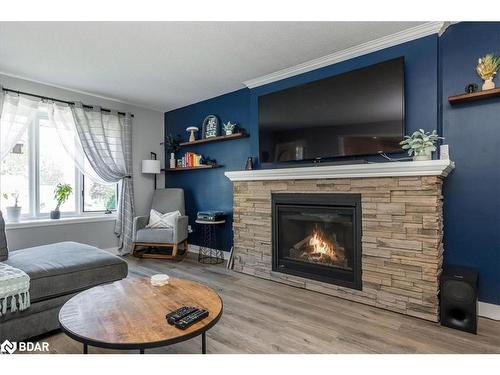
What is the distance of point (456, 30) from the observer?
2242 mm

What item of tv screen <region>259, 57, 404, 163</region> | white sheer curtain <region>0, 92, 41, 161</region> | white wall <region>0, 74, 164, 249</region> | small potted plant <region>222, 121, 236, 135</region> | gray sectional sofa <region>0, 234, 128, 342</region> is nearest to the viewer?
gray sectional sofa <region>0, 234, 128, 342</region>

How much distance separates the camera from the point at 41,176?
355 cm

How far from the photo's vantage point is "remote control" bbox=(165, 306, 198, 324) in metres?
1.27

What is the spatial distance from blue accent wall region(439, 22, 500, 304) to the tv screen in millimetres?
389

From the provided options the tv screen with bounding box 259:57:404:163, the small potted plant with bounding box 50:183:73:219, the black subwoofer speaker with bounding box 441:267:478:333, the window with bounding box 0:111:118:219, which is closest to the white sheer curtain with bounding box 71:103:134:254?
the window with bounding box 0:111:118:219

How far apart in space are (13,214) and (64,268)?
6.42ft

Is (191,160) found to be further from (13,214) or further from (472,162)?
(472,162)

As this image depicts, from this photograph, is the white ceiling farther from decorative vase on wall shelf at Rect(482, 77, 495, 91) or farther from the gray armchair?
the gray armchair

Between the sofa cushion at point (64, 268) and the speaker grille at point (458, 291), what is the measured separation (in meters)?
2.46

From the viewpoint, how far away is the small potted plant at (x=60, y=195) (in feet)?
11.6

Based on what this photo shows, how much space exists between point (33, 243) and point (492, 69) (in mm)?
4838

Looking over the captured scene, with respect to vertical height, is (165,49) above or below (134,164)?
above

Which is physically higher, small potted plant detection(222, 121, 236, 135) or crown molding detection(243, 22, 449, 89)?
crown molding detection(243, 22, 449, 89)

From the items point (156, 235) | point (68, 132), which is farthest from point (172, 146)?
point (156, 235)
